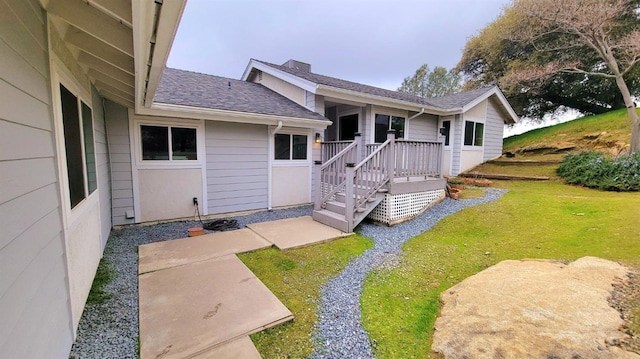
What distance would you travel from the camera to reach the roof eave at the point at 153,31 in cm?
150

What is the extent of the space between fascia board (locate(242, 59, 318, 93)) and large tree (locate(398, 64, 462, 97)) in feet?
79.3

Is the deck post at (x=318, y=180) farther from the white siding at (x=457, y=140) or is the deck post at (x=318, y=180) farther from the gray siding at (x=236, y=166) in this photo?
the white siding at (x=457, y=140)

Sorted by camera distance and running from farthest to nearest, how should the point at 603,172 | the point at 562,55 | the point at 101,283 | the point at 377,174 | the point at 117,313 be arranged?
the point at 562,55
the point at 603,172
the point at 377,174
the point at 101,283
the point at 117,313

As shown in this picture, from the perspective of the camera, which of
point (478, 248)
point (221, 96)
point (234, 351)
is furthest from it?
point (221, 96)

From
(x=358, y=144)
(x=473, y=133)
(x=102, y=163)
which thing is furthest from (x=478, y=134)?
(x=102, y=163)

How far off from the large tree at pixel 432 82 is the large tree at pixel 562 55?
8.73 metres

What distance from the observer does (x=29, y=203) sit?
156 cm

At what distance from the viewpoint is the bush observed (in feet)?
23.1

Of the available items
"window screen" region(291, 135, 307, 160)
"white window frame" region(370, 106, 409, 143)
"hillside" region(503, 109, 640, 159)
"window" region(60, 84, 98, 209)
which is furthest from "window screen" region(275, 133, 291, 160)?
"hillside" region(503, 109, 640, 159)

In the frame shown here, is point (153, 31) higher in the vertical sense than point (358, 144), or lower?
higher

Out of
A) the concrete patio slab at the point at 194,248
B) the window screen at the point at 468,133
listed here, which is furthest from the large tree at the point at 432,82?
the concrete patio slab at the point at 194,248

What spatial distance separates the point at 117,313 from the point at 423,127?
1017cm

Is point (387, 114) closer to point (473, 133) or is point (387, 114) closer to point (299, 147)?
point (299, 147)

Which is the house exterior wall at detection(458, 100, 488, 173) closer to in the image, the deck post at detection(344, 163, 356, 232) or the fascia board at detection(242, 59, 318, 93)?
the fascia board at detection(242, 59, 318, 93)
